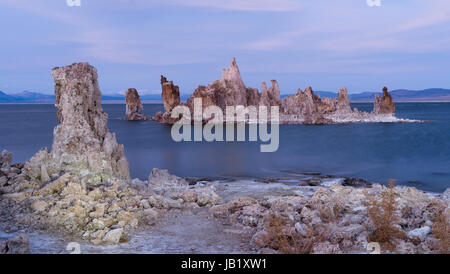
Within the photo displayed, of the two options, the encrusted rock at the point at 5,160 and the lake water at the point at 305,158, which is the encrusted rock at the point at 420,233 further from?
the lake water at the point at 305,158

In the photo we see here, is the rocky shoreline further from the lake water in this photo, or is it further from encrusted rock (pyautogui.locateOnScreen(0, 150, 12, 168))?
the lake water

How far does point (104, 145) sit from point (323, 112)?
224ft

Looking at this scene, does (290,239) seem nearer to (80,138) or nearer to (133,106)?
(80,138)

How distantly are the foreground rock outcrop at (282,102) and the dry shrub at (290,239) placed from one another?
58.4m

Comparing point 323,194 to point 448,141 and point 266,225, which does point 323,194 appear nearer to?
point 266,225

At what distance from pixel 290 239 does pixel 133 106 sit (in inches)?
2816

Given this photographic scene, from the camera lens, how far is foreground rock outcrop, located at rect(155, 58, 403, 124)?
6744cm

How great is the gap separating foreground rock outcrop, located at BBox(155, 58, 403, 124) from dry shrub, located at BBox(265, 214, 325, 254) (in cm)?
5844

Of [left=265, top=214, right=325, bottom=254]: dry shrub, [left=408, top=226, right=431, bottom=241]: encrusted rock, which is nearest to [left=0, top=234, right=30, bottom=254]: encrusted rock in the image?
[left=265, top=214, right=325, bottom=254]: dry shrub

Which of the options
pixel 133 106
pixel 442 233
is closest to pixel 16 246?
pixel 442 233

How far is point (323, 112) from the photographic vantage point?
244ft

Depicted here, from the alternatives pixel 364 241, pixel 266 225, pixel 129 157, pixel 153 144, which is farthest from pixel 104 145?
pixel 153 144

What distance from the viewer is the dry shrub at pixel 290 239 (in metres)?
6.04

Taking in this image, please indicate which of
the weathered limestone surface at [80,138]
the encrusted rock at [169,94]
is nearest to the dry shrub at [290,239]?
the weathered limestone surface at [80,138]
